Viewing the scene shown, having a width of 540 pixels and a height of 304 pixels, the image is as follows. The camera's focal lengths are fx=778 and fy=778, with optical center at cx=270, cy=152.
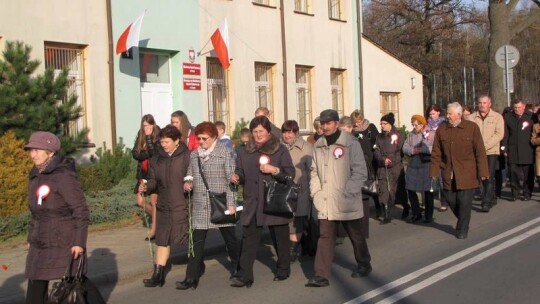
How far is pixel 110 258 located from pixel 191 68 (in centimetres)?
930

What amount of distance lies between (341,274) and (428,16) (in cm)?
4050

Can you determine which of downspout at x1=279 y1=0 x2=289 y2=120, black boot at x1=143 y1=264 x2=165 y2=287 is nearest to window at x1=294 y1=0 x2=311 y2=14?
downspout at x1=279 y1=0 x2=289 y2=120

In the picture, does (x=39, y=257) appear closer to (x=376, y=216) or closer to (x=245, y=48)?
(x=376, y=216)

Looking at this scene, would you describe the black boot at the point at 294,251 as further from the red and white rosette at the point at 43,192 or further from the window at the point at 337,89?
the window at the point at 337,89

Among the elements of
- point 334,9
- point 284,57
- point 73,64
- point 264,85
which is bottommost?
point 264,85

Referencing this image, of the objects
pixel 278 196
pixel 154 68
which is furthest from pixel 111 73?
pixel 278 196

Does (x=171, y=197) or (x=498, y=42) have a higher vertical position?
(x=498, y=42)

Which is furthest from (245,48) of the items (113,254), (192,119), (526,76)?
(526,76)

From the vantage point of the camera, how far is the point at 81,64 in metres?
16.0

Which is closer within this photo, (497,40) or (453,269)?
(453,269)

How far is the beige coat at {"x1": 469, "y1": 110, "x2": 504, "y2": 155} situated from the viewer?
1399 cm

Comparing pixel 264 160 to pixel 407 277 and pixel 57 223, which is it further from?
pixel 57 223

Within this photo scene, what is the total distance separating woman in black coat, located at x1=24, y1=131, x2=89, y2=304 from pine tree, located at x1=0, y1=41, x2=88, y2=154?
6.39 meters

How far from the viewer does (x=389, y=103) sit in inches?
1121
